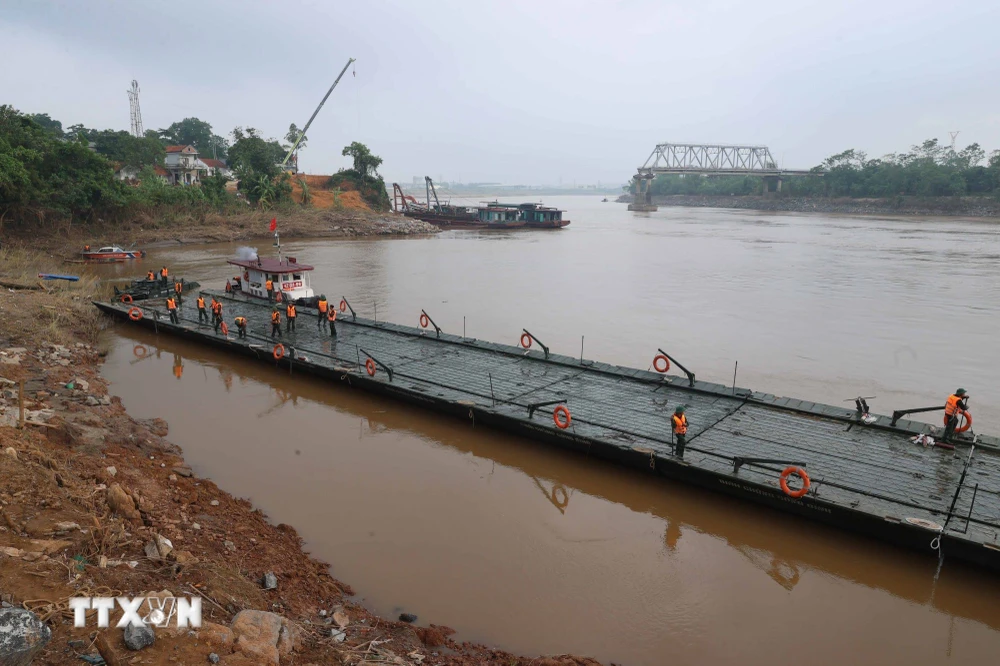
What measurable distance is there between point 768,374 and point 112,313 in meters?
24.7

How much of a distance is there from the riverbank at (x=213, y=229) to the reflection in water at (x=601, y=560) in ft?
133

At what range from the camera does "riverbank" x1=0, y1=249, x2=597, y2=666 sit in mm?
5727

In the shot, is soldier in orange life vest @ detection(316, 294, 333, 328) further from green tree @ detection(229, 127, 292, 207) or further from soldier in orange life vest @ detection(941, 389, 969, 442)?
green tree @ detection(229, 127, 292, 207)

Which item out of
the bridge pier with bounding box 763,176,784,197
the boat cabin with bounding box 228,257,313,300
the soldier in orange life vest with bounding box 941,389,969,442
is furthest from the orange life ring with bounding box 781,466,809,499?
the bridge pier with bounding box 763,176,784,197

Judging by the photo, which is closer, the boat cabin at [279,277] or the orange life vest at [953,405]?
the orange life vest at [953,405]

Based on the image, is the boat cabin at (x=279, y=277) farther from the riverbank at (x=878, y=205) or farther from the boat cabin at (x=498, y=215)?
the riverbank at (x=878, y=205)

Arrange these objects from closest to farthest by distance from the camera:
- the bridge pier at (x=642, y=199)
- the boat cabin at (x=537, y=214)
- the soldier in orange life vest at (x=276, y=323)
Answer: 1. the soldier in orange life vest at (x=276, y=323)
2. the boat cabin at (x=537, y=214)
3. the bridge pier at (x=642, y=199)

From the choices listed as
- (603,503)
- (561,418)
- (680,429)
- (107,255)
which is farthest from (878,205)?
(603,503)

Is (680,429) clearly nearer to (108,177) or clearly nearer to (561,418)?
(561,418)

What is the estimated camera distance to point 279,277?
24688mm

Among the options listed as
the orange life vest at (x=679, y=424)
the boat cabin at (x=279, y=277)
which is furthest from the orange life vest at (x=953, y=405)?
the boat cabin at (x=279, y=277)

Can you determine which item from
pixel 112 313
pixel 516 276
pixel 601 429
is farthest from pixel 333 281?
pixel 601 429
